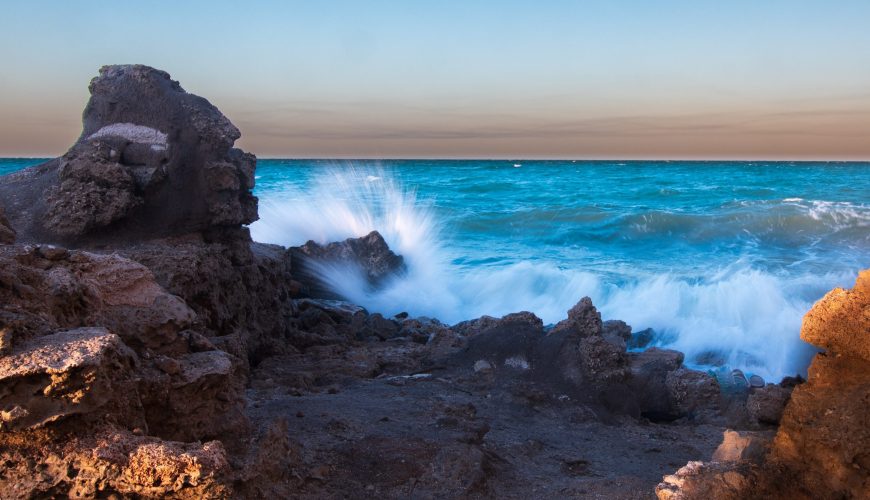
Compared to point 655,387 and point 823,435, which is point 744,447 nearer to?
point 823,435

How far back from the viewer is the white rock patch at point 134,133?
541 cm

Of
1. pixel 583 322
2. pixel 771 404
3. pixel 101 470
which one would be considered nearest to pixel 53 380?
pixel 101 470

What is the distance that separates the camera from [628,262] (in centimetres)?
1489

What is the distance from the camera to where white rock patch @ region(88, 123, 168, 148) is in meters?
5.41

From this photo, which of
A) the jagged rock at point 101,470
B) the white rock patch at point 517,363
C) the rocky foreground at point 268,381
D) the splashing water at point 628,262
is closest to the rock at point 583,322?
the rocky foreground at point 268,381

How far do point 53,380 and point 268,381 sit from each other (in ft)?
8.94

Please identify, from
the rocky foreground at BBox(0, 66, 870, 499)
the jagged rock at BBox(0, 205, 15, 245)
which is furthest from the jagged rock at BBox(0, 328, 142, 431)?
the jagged rock at BBox(0, 205, 15, 245)

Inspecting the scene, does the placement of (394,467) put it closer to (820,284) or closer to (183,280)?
(183,280)

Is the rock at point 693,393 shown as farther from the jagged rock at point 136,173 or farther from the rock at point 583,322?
the jagged rock at point 136,173

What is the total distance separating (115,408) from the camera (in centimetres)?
251

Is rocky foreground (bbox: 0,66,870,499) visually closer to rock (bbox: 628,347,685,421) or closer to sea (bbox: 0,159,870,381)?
rock (bbox: 628,347,685,421)

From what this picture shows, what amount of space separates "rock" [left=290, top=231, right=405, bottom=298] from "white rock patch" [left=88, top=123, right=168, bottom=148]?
3757 millimetres

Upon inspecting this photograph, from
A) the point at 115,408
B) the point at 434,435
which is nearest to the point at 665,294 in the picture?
the point at 434,435

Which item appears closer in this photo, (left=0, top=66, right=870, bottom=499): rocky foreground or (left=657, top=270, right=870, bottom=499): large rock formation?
(left=0, top=66, right=870, bottom=499): rocky foreground
